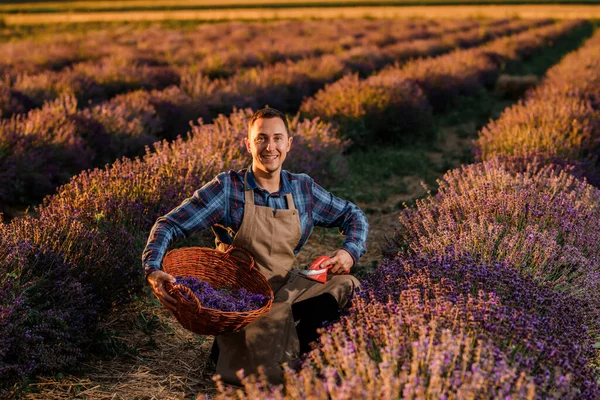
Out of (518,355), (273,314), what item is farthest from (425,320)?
(273,314)

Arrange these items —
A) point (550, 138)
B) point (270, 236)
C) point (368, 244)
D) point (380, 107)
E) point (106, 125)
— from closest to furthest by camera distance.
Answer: point (270, 236)
point (368, 244)
point (550, 138)
point (106, 125)
point (380, 107)

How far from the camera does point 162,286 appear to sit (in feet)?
8.57

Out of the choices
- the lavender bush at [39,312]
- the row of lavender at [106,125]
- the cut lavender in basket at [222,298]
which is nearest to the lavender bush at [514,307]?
the cut lavender in basket at [222,298]

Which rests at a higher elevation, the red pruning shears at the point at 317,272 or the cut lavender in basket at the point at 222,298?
the red pruning shears at the point at 317,272

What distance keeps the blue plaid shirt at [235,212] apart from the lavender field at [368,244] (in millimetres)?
312

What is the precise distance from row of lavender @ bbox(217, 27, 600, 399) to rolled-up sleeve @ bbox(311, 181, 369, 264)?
0.19 meters

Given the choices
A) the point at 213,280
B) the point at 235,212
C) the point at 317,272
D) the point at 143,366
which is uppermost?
the point at 235,212

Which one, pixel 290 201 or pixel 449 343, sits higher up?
pixel 290 201

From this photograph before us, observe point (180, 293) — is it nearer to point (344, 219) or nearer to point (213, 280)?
point (213, 280)

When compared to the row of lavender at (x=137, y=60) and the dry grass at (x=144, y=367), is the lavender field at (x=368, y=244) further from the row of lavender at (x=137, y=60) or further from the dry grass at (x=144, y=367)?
the row of lavender at (x=137, y=60)

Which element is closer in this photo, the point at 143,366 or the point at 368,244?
the point at 143,366

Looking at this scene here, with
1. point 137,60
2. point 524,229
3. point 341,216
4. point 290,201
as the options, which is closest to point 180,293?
point 290,201

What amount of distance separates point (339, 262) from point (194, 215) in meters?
0.70

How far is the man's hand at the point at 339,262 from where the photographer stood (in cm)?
298
